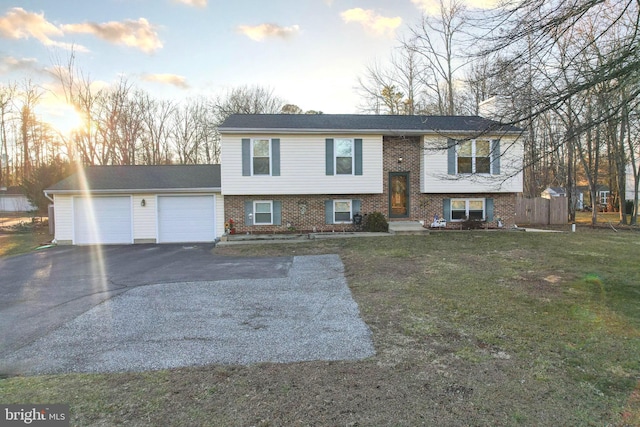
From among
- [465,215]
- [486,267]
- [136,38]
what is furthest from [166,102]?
[486,267]

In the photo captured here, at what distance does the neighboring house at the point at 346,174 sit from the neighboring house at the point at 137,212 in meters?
1.27

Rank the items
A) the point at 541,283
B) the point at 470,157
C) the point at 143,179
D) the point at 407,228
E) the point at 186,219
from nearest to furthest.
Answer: the point at 541,283 → the point at 407,228 → the point at 470,157 → the point at 186,219 → the point at 143,179

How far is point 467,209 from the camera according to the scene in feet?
50.4

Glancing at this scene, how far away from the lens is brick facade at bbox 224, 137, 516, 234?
48.0 feet

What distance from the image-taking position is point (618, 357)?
354 centimetres

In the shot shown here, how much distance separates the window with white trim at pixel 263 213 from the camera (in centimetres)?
1467

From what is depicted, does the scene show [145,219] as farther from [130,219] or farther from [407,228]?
[407,228]

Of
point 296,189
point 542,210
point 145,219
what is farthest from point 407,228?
point 145,219

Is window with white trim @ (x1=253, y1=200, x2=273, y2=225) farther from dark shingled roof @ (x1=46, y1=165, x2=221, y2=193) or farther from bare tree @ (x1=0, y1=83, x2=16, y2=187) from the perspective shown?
bare tree @ (x1=0, y1=83, x2=16, y2=187)

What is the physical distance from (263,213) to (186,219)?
11.6 feet

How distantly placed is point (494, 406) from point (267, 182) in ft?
40.5

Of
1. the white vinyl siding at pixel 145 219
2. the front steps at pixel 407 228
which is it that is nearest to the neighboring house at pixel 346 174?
the front steps at pixel 407 228

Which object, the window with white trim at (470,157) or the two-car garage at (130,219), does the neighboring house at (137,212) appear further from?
the window with white trim at (470,157)

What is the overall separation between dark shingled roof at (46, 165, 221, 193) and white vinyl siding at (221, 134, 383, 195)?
138 cm
